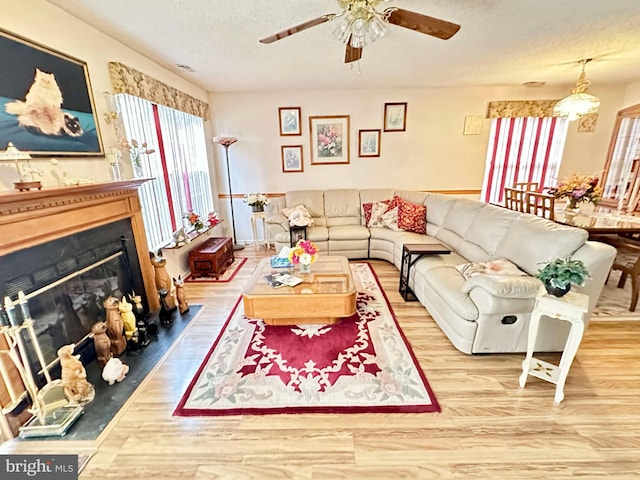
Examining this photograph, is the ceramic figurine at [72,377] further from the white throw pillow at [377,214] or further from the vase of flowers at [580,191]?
the vase of flowers at [580,191]

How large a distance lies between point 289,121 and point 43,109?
3.37 meters

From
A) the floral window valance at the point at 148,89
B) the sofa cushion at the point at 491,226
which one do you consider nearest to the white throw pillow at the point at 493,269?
the sofa cushion at the point at 491,226

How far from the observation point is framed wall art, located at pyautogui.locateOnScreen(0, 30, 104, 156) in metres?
1.65

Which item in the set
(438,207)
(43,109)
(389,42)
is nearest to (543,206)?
(438,207)

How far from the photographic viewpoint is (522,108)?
178 inches

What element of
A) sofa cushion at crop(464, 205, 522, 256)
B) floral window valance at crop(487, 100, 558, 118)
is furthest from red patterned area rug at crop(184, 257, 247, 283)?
floral window valance at crop(487, 100, 558, 118)

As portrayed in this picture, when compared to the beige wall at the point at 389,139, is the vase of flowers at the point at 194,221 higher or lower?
lower

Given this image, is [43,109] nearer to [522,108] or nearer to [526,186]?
[526,186]

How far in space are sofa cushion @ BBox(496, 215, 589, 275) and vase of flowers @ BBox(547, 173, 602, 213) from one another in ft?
3.80

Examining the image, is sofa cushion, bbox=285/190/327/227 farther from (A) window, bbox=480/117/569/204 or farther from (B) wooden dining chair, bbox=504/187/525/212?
(A) window, bbox=480/117/569/204

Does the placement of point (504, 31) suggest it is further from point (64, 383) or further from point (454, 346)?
point (64, 383)

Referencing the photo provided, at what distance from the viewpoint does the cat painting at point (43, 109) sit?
172cm

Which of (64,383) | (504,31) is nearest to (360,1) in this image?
Answer: (504,31)

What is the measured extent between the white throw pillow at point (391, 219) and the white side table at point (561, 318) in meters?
2.36
